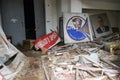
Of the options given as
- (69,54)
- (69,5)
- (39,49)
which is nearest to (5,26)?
(39,49)

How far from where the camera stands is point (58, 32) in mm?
6613

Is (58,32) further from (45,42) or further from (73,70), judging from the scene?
(73,70)

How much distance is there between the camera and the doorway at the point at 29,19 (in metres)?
6.86

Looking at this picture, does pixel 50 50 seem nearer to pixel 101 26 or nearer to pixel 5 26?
pixel 5 26

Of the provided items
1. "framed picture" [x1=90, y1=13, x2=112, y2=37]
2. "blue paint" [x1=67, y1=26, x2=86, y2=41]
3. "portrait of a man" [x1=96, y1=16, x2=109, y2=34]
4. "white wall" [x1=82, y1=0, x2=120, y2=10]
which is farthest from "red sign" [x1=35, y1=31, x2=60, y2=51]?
"portrait of a man" [x1=96, y1=16, x2=109, y2=34]

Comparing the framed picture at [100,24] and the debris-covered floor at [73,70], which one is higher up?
the framed picture at [100,24]

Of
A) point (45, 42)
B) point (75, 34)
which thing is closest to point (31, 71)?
point (45, 42)

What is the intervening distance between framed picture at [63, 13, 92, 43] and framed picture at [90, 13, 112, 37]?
610 millimetres

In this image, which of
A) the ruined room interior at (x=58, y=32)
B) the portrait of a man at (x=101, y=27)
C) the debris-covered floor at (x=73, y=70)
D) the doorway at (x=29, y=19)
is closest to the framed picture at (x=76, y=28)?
the ruined room interior at (x=58, y=32)

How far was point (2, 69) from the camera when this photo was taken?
10.4 ft

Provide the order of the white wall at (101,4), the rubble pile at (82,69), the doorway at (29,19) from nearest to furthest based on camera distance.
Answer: the rubble pile at (82,69) → the white wall at (101,4) → the doorway at (29,19)

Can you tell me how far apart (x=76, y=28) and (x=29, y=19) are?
6.19 feet

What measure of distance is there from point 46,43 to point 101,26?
254 centimetres

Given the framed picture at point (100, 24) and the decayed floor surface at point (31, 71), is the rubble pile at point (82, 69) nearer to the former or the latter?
the decayed floor surface at point (31, 71)
